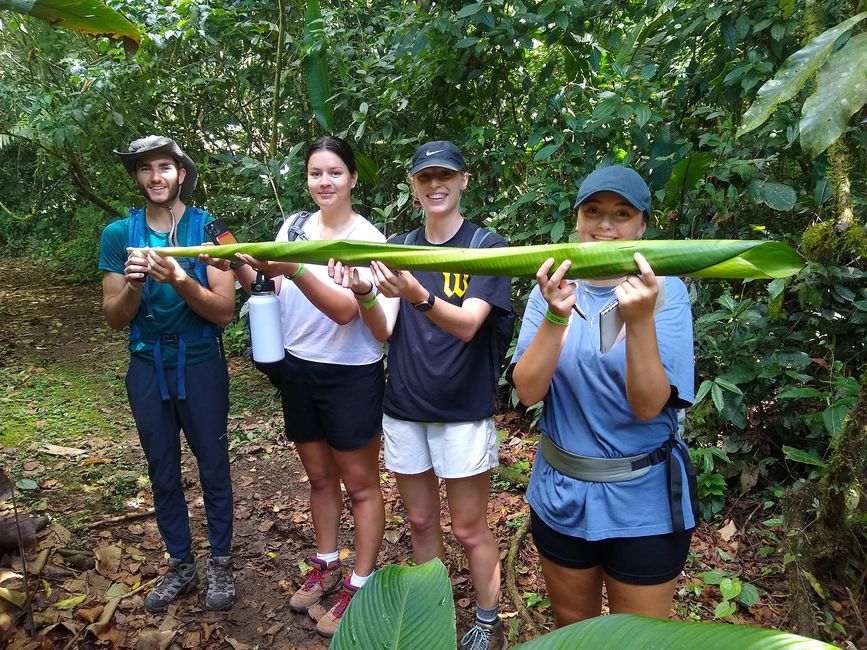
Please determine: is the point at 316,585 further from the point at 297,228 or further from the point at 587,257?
the point at 587,257

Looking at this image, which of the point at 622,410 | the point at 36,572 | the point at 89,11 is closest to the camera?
the point at 622,410

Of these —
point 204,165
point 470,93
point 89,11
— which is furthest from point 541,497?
point 204,165

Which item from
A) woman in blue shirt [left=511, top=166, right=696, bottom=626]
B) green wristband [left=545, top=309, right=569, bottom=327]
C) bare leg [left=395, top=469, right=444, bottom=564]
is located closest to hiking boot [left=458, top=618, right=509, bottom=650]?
bare leg [left=395, top=469, right=444, bottom=564]

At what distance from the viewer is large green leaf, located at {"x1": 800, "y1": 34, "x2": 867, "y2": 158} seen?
1055 mm

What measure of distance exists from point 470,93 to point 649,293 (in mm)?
2768

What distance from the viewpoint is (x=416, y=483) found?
2.15 metres

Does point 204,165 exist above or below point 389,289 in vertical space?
above

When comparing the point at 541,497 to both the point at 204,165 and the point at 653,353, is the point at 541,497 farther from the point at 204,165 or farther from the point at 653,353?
the point at 204,165

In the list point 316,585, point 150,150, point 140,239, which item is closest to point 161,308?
point 140,239

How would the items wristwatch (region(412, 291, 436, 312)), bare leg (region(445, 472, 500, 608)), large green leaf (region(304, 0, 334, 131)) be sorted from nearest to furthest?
wristwatch (region(412, 291, 436, 312)) → bare leg (region(445, 472, 500, 608)) → large green leaf (region(304, 0, 334, 131))

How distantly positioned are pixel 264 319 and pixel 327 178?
548 mm

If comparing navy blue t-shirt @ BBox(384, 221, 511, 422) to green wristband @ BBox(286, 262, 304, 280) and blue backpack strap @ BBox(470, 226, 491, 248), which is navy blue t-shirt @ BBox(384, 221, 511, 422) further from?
green wristband @ BBox(286, 262, 304, 280)

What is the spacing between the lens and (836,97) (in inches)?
42.0

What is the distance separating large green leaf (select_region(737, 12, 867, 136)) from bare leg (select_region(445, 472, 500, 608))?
1.32m
